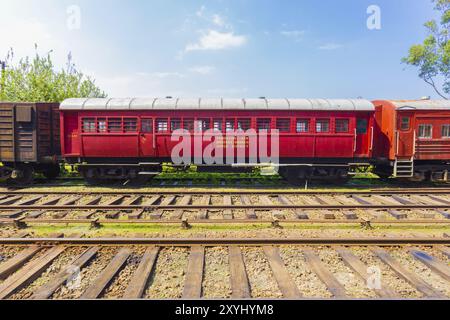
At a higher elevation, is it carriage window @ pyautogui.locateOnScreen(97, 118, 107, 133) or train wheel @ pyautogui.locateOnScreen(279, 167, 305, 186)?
carriage window @ pyautogui.locateOnScreen(97, 118, 107, 133)

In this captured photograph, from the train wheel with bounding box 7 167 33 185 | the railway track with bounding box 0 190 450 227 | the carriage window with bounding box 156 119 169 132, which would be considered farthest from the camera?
the train wheel with bounding box 7 167 33 185

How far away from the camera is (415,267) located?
13.8 feet

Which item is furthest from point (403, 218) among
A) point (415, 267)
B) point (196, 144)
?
point (196, 144)

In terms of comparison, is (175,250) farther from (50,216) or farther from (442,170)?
(442,170)

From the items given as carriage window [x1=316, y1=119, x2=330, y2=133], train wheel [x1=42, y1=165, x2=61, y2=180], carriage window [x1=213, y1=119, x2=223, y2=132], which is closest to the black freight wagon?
train wheel [x1=42, y1=165, x2=61, y2=180]

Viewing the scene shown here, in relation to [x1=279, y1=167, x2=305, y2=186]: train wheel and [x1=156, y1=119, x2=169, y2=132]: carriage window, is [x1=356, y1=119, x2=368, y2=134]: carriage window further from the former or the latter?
[x1=156, y1=119, x2=169, y2=132]: carriage window

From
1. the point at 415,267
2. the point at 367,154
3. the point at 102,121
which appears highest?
the point at 102,121

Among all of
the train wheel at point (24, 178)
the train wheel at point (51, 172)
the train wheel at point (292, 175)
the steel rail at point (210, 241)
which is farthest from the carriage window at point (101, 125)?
the train wheel at point (292, 175)

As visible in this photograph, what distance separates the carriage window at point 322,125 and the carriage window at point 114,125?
887cm

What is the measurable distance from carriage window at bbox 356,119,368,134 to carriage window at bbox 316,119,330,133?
53.6 inches

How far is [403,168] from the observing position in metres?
10.8

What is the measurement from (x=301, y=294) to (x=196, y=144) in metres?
7.99

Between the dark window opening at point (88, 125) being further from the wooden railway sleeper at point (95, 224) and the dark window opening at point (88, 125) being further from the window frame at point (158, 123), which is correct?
the wooden railway sleeper at point (95, 224)

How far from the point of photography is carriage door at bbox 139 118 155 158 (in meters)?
10.6
